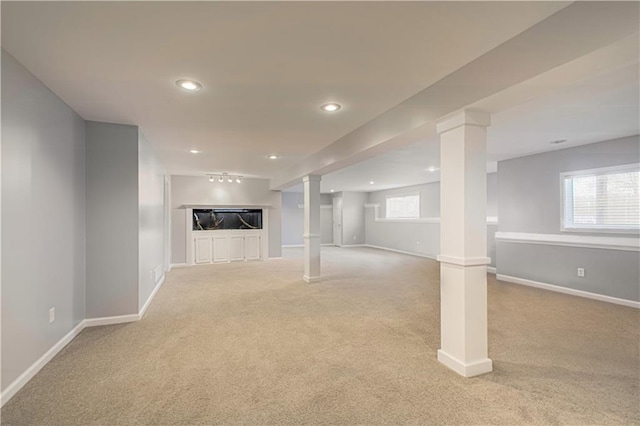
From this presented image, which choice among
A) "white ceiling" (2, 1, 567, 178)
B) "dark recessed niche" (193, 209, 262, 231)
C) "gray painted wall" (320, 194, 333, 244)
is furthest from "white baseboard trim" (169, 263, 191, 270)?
"gray painted wall" (320, 194, 333, 244)

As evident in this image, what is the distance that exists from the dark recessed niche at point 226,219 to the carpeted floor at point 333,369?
13.3 feet

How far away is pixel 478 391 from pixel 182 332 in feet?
9.37

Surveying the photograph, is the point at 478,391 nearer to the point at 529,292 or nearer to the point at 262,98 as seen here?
the point at 262,98

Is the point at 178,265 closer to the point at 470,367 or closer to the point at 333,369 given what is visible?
the point at 333,369

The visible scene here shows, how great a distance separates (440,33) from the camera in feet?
6.07

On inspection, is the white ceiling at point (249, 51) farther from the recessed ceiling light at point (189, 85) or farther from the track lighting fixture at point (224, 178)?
the track lighting fixture at point (224, 178)

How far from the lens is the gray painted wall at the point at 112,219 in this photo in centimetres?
349

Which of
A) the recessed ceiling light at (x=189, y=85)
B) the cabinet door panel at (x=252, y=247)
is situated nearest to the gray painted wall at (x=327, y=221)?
the cabinet door panel at (x=252, y=247)

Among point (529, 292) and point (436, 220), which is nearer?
point (529, 292)

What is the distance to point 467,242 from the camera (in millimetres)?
2377

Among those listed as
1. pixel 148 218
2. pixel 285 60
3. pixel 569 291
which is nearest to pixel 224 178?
pixel 148 218

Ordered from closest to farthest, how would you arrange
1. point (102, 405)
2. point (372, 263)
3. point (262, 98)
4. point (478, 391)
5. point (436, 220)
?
point (102, 405) → point (478, 391) → point (262, 98) → point (372, 263) → point (436, 220)

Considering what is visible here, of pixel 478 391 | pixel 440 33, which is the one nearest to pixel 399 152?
pixel 440 33

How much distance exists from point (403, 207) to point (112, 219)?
9.00 meters
